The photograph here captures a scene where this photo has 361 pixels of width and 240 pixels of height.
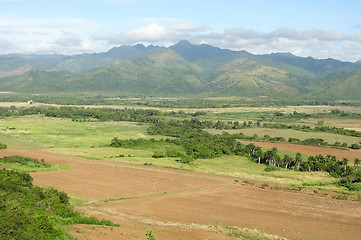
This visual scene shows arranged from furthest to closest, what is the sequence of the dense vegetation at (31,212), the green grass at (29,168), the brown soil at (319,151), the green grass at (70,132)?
the green grass at (70,132)
the brown soil at (319,151)
the green grass at (29,168)
the dense vegetation at (31,212)

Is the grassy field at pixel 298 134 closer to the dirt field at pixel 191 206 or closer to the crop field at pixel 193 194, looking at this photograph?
the crop field at pixel 193 194

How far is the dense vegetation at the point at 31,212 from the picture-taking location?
112ft

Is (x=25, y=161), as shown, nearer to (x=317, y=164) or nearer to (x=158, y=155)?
(x=158, y=155)

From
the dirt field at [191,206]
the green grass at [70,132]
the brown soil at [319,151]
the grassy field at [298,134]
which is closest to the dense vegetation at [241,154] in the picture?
the brown soil at [319,151]

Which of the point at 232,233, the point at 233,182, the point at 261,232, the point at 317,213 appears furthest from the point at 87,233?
the point at 233,182

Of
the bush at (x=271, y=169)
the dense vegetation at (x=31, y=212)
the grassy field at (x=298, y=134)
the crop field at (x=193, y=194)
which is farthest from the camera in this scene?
the grassy field at (x=298, y=134)

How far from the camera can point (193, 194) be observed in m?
66.0

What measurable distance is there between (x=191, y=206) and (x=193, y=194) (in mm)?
7930

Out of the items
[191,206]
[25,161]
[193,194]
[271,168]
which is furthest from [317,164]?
[25,161]

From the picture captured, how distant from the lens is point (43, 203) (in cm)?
4631

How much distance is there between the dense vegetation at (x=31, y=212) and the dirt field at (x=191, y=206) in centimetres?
250

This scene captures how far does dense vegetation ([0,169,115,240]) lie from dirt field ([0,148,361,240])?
8.19 ft

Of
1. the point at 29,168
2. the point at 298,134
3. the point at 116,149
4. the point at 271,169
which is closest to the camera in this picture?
the point at 29,168

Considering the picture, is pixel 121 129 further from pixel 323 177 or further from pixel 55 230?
pixel 55 230
